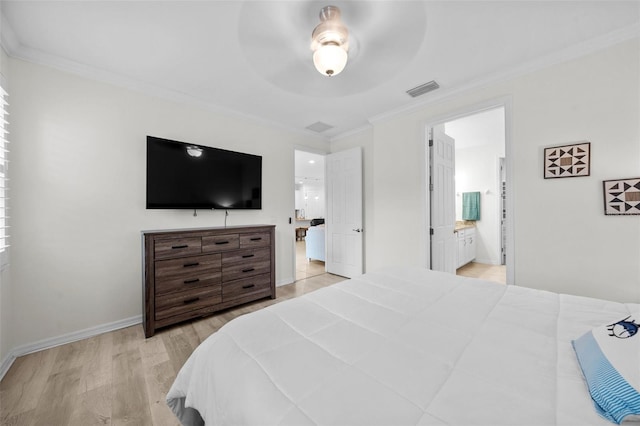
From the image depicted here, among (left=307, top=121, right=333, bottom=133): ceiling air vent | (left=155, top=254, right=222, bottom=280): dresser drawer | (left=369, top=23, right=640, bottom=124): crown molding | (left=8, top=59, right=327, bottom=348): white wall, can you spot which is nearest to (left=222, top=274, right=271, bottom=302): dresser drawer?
(left=155, top=254, right=222, bottom=280): dresser drawer

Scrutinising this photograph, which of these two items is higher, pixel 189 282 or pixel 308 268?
pixel 189 282

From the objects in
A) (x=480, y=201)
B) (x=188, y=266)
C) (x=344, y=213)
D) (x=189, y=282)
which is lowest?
(x=189, y=282)

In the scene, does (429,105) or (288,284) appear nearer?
(429,105)

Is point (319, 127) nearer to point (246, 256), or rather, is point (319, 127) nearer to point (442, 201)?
point (442, 201)

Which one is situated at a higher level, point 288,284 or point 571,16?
point 571,16

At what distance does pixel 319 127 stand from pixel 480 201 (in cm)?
398

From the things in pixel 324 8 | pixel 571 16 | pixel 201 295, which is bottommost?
pixel 201 295

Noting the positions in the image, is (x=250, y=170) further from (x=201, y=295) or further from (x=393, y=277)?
(x=393, y=277)

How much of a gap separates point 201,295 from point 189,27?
2447mm

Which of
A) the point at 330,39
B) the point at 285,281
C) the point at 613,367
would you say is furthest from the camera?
the point at 285,281

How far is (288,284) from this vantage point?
3.84 metres

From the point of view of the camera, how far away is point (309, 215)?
36.7 ft

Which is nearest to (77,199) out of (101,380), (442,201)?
(101,380)

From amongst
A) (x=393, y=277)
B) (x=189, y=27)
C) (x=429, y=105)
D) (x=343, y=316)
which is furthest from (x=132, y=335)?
(x=429, y=105)
